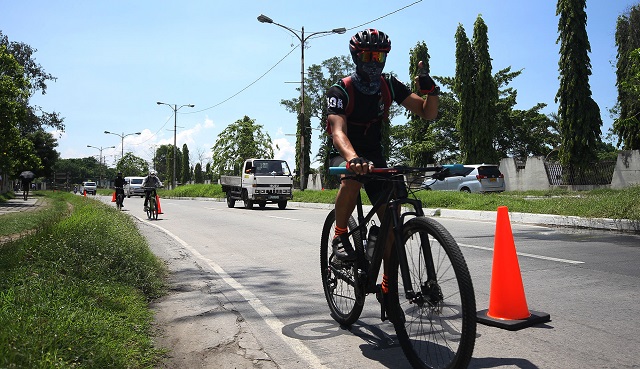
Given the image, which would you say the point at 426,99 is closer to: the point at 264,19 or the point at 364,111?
the point at 364,111

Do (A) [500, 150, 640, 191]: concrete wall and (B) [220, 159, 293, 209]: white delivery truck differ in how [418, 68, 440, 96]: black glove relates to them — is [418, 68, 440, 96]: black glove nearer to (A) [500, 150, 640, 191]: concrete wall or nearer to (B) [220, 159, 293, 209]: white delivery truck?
(B) [220, 159, 293, 209]: white delivery truck

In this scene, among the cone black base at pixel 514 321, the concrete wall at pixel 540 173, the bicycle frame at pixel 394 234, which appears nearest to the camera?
the bicycle frame at pixel 394 234

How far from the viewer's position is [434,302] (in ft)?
9.91

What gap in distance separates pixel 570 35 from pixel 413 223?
99.4 ft

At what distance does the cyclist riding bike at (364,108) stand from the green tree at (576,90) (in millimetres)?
27954

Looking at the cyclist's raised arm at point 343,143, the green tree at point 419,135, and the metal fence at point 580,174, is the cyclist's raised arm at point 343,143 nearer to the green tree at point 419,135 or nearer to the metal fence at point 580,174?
the metal fence at point 580,174

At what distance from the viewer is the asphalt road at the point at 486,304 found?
344 centimetres

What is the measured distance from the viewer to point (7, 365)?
2.59 m

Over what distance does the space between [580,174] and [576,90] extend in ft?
16.7

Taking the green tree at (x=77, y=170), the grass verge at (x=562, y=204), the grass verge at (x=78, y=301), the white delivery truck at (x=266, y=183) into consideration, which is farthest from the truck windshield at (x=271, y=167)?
the green tree at (x=77, y=170)

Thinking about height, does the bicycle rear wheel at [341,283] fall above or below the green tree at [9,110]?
below

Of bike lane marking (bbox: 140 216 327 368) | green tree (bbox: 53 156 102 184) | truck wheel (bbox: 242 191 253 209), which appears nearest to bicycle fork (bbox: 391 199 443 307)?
bike lane marking (bbox: 140 216 327 368)

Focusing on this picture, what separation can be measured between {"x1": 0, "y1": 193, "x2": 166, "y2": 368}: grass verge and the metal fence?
24440 mm

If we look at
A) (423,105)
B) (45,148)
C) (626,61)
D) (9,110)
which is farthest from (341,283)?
(45,148)
